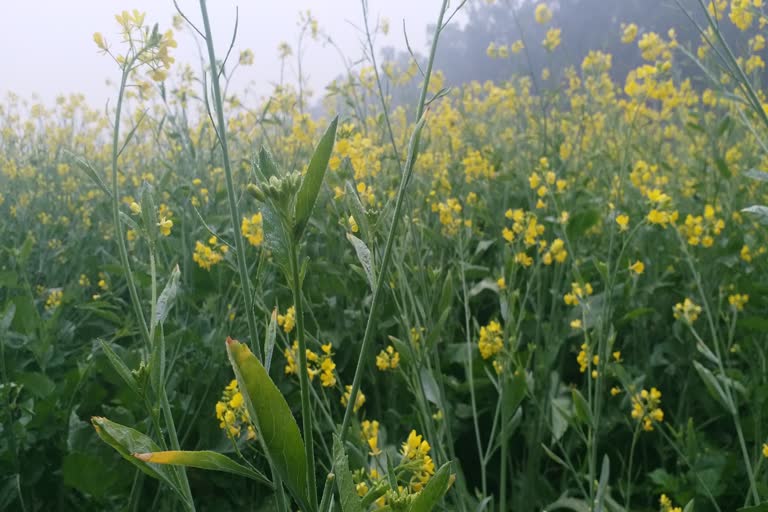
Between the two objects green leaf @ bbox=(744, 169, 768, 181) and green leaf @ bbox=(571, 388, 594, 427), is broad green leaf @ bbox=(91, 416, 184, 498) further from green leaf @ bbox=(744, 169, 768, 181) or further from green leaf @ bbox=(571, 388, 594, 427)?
green leaf @ bbox=(744, 169, 768, 181)

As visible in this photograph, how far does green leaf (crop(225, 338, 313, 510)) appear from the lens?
Answer: 1.56 ft

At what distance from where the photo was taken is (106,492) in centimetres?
139

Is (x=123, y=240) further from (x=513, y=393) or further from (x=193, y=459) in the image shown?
(x=513, y=393)

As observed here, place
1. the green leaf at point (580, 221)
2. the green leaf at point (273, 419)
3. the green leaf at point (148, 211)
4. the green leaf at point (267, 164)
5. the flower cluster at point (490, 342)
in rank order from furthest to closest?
the green leaf at point (580, 221) → the flower cluster at point (490, 342) → the green leaf at point (148, 211) → the green leaf at point (267, 164) → the green leaf at point (273, 419)

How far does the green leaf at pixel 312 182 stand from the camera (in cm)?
50

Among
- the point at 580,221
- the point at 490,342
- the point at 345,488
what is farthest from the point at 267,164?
the point at 580,221

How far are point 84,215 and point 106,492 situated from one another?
2.28 m

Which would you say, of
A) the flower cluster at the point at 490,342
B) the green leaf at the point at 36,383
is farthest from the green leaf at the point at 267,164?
the green leaf at the point at 36,383

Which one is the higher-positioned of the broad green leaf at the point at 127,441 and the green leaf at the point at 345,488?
the broad green leaf at the point at 127,441

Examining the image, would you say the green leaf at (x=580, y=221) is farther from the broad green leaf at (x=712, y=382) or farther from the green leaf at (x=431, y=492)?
the green leaf at (x=431, y=492)

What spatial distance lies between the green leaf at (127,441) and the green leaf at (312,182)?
0.23m

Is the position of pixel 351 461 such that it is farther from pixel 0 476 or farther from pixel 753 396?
pixel 753 396

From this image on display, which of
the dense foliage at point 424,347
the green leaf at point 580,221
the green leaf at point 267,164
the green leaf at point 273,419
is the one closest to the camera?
the green leaf at point 273,419

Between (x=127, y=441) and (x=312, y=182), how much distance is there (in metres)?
0.28
